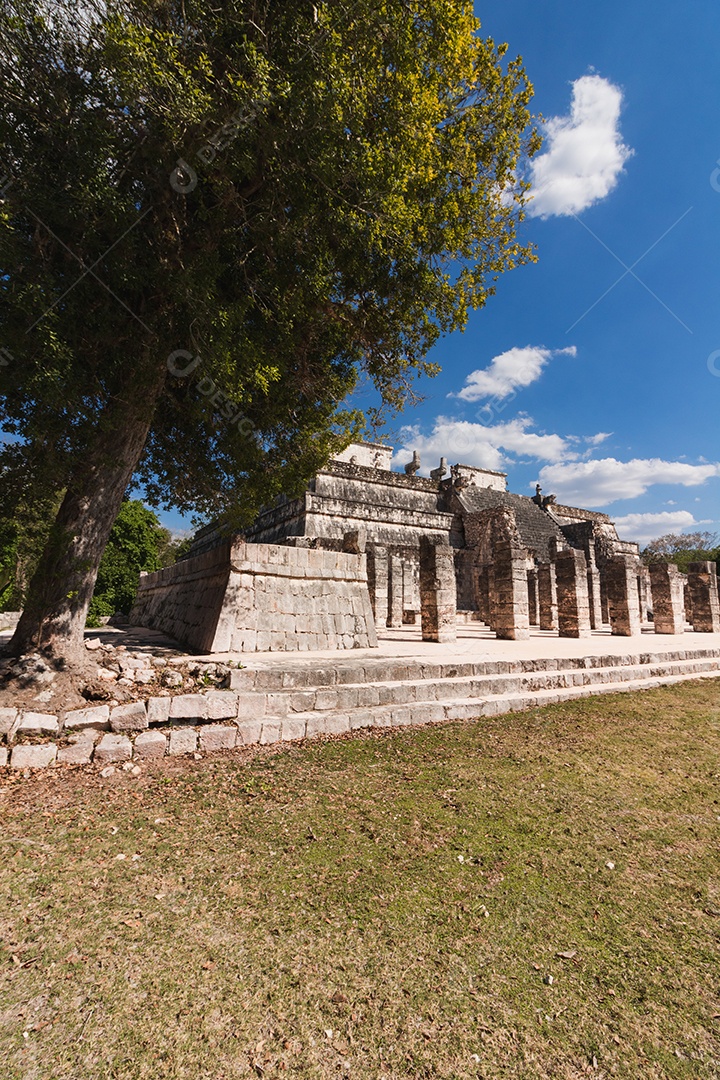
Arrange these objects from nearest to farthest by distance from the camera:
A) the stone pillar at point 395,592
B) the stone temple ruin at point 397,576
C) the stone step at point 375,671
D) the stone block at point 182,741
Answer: the stone block at point 182,741, the stone step at point 375,671, the stone temple ruin at point 397,576, the stone pillar at point 395,592

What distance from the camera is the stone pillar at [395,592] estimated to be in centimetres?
1662

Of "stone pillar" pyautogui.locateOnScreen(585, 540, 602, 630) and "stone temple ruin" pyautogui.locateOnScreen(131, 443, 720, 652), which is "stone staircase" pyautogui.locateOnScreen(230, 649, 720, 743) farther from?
"stone pillar" pyautogui.locateOnScreen(585, 540, 602, 630)

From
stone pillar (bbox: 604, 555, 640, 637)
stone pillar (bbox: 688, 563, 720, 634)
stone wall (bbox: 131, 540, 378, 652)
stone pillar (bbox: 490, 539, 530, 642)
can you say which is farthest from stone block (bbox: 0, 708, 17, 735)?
stone pillar (bbox: 688, 563, 720, 634)

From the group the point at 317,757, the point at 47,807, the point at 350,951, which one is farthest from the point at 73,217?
the point at 350,951

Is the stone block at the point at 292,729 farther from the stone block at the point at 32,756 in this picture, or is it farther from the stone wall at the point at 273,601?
the stone wall at the point at 273,601

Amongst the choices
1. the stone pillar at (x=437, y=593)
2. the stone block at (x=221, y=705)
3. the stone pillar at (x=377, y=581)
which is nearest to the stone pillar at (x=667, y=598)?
the stone pillar at (x=437, y=593)

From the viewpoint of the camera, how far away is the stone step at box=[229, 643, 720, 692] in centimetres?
570

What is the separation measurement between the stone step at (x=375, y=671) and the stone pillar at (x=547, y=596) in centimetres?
1010

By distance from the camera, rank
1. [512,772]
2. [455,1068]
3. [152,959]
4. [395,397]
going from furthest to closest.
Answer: [395,397], [512,772], [152,959], [455,1068]

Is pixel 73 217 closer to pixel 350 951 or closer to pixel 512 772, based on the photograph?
pixel 350 951

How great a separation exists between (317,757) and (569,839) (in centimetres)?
228

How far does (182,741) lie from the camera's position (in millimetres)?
4781

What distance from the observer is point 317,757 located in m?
4.69

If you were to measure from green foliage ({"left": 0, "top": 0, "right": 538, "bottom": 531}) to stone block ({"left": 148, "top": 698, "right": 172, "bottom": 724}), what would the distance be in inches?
104
